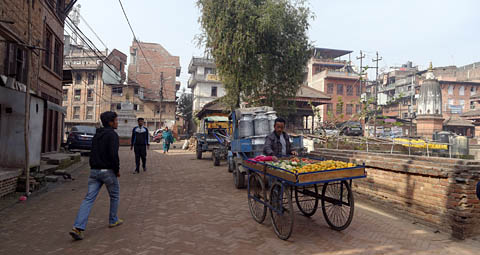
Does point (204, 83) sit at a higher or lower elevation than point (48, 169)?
higher

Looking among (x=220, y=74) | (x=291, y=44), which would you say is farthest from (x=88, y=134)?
(x=291, y=44)

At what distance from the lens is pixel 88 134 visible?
17.3 m

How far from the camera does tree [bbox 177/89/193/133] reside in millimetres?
54875

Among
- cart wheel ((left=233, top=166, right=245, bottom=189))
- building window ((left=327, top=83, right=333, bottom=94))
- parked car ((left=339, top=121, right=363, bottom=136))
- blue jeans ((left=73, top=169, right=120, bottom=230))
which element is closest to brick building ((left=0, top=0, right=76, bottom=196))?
blue jeans ((left=73, top=169, right=120, bottom=230))

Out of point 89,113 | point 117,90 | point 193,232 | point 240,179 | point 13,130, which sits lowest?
point 193,232

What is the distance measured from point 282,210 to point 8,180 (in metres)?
6.52

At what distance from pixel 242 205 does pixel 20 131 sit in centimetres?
620

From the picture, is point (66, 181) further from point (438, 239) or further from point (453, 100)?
point (453, 100)

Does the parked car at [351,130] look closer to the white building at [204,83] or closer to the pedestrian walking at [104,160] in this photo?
the white building at [204,83]

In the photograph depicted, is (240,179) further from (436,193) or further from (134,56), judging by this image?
(134,56)

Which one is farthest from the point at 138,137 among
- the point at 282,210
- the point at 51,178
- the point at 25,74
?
the point at 282,210

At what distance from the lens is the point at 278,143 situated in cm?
624

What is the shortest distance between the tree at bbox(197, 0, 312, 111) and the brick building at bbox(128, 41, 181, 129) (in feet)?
113

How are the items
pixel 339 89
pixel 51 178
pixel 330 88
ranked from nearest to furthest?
1. pixel 51 178
2. pixel 330 88
3. pixel 339 89
